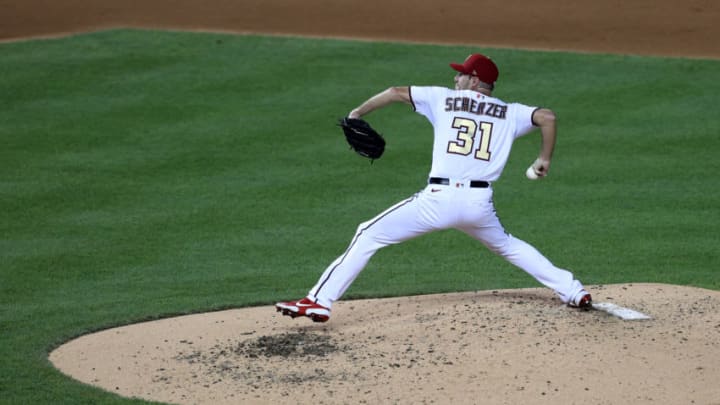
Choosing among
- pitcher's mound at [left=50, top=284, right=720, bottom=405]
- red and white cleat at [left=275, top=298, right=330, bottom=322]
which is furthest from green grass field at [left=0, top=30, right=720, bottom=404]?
red and white cleat at [left=275, top=298, right=330, bottom=322]

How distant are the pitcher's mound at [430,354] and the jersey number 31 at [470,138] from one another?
102 cm

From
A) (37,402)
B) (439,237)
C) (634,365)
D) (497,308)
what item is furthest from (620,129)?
(37,402)

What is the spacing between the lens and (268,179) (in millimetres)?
11734

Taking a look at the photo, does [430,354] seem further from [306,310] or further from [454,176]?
[454,176]

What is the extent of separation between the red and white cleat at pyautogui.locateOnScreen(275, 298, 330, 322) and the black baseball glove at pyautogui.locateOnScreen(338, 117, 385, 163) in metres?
1.01

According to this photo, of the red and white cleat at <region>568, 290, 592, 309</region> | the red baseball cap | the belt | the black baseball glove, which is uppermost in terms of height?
the red baseball cap

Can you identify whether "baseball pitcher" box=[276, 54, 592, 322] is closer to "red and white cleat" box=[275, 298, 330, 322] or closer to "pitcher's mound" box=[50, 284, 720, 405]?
"red and white cleat" box=[275, 298, 330, 322]

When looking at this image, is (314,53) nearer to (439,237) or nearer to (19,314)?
(439,237)

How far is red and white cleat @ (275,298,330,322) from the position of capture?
6.96m

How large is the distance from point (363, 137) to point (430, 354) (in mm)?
1466

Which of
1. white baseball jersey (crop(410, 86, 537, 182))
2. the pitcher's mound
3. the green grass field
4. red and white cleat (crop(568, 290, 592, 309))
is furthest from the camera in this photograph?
the green grass field

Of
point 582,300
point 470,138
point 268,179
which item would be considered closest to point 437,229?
point 470,138

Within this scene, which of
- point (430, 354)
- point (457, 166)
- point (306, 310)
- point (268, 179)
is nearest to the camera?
point (430, 354)

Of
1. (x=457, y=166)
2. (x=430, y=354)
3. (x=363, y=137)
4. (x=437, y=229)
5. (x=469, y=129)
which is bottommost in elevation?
(x=430, y=354)
